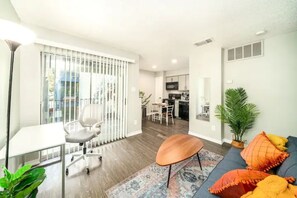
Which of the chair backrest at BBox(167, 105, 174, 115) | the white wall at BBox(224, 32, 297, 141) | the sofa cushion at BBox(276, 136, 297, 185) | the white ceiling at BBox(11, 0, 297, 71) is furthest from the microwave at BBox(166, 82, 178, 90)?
the sofa cushion at BBox(276, 136, 297, 185)

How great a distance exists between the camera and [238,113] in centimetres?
273

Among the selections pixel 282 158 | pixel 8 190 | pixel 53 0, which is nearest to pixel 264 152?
pixel 282 158

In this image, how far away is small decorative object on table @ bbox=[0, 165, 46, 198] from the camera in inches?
31.6

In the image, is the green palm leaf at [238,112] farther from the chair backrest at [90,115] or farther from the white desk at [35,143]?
the white desk at [35,143]

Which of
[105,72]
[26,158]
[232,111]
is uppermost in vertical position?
[105,72]

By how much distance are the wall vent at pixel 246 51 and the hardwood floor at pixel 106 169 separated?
2260mm

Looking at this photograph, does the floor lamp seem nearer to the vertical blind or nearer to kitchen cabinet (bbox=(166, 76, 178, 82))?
the vertical blind

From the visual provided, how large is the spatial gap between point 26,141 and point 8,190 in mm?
790

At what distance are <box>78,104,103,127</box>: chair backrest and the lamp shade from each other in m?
1.67

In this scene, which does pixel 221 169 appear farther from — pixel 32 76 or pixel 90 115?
pixel 32 76

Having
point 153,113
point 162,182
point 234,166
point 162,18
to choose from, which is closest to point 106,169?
point 162,182

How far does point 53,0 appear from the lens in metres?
1.63

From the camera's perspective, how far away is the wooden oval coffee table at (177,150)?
63.0 inches

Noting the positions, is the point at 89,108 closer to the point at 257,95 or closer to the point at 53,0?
the point at 53,0
